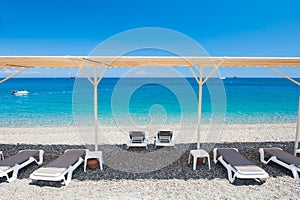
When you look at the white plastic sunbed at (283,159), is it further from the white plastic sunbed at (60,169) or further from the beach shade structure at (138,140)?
the white plastic sunbed at (60,169)

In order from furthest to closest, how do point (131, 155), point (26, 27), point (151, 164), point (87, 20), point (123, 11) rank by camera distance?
point (26, 27), point (87, 20), point (123, 11), point (131, 155), point (151, 164)

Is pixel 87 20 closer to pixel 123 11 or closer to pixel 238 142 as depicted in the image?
pixel 123 11

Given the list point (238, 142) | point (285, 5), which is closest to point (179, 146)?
point (238, 142)

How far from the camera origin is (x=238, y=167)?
390cm

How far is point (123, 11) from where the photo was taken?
17.4m

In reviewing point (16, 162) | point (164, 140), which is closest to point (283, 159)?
point (164, 140)

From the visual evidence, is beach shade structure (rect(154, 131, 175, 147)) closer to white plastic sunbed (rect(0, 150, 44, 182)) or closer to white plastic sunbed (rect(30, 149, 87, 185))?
white plastic sunbed (rect(30, 149, 87, 185))

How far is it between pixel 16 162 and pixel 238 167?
4.01 m

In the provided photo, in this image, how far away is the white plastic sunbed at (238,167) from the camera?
145 inches

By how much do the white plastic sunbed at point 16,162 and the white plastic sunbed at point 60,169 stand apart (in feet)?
1.80

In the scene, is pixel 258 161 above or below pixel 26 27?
below

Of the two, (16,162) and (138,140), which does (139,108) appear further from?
(16,162)

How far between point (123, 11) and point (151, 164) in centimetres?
1517

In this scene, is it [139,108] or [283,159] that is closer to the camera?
[283,159]
